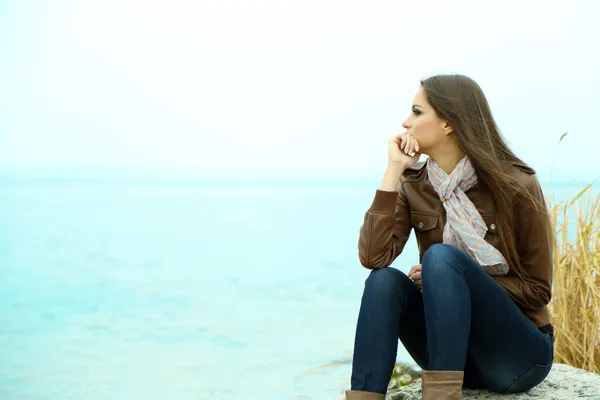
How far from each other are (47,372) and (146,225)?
1374 centimetres

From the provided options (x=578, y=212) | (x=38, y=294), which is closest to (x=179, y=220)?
(x=38, y=294)

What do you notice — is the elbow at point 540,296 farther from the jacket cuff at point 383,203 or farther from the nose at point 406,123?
the nose at point 406,123

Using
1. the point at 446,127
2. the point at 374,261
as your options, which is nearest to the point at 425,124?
the point at 446,127

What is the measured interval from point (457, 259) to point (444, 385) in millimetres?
322

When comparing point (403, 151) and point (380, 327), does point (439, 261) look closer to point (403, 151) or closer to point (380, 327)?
point (380, 327)

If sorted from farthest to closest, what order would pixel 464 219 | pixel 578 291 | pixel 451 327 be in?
pixel 578 291
pixel 464 219
pixel 451 327

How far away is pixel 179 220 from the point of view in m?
22.0

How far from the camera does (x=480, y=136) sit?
84.6 inches

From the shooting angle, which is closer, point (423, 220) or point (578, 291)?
point (423, 220)

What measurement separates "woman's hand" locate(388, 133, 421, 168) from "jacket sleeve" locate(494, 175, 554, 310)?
344 mm

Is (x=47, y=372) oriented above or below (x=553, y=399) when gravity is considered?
below

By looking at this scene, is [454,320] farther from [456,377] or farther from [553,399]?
[553,399]

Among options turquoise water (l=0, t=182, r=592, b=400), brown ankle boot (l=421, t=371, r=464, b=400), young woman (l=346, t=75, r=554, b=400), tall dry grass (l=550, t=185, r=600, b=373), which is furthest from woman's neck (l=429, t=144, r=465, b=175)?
turquoise water (l=0, t=182, r=592, b=400)

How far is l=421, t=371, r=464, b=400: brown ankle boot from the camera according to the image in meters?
1.87
